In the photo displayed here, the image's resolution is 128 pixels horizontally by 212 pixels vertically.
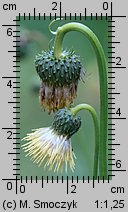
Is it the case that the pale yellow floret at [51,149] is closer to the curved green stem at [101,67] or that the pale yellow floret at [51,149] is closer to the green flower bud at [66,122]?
the green flower bud at [66,122]

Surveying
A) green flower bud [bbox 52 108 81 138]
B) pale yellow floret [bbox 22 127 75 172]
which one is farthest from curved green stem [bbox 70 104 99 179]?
pale yellow floret [bbox 22 127 75 172]

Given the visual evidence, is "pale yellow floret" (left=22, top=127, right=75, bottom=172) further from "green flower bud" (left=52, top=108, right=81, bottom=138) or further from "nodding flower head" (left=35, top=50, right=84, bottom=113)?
"nodding flower head" (left=35, top=50, right=84, bottom=113)

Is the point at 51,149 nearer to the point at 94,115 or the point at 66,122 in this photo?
the point at 66,122

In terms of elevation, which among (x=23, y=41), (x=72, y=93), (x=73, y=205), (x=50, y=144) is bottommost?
(x=73, y=205)

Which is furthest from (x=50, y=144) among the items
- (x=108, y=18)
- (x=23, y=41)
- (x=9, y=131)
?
(x=23, y=41)

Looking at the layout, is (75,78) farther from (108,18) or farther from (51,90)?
(108,18)

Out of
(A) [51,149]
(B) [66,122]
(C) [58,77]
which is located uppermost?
(C) [58,77]

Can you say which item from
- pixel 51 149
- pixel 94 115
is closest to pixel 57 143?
pixel 51 149
